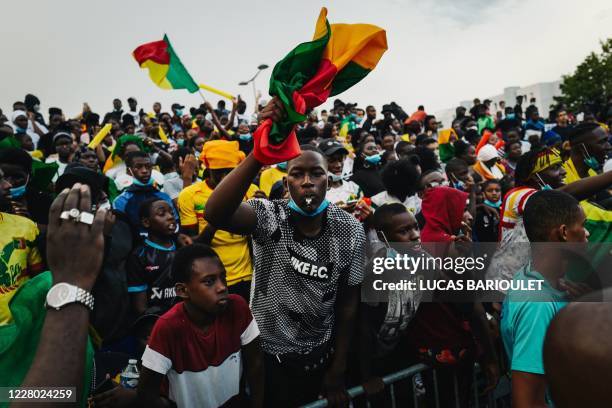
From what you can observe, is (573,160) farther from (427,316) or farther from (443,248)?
(427,316)

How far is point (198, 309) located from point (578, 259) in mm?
2098

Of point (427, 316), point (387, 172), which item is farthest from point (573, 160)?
point (427, 316)

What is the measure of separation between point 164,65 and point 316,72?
5.00 meters

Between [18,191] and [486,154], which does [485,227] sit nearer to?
[486,154]

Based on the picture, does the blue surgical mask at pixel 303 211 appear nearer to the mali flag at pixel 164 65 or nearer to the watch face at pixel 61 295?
the watch face at pixel 61 295

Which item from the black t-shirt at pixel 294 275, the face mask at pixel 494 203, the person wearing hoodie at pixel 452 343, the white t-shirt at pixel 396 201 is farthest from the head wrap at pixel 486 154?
the black t-shirt at pixel 294 275

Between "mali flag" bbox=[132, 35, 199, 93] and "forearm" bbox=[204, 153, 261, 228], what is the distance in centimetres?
478

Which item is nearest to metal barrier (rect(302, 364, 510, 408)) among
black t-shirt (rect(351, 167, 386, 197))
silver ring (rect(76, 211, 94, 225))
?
silver ring (rect(76, 211, 94, 225))

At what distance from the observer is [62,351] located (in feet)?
4.19

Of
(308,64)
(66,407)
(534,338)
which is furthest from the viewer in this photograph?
(308,64)

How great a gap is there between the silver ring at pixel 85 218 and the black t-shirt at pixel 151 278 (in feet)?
8.39

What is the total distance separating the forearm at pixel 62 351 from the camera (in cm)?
126

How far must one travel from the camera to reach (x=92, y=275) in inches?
54.4

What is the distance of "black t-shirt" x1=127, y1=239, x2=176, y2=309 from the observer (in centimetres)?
388
